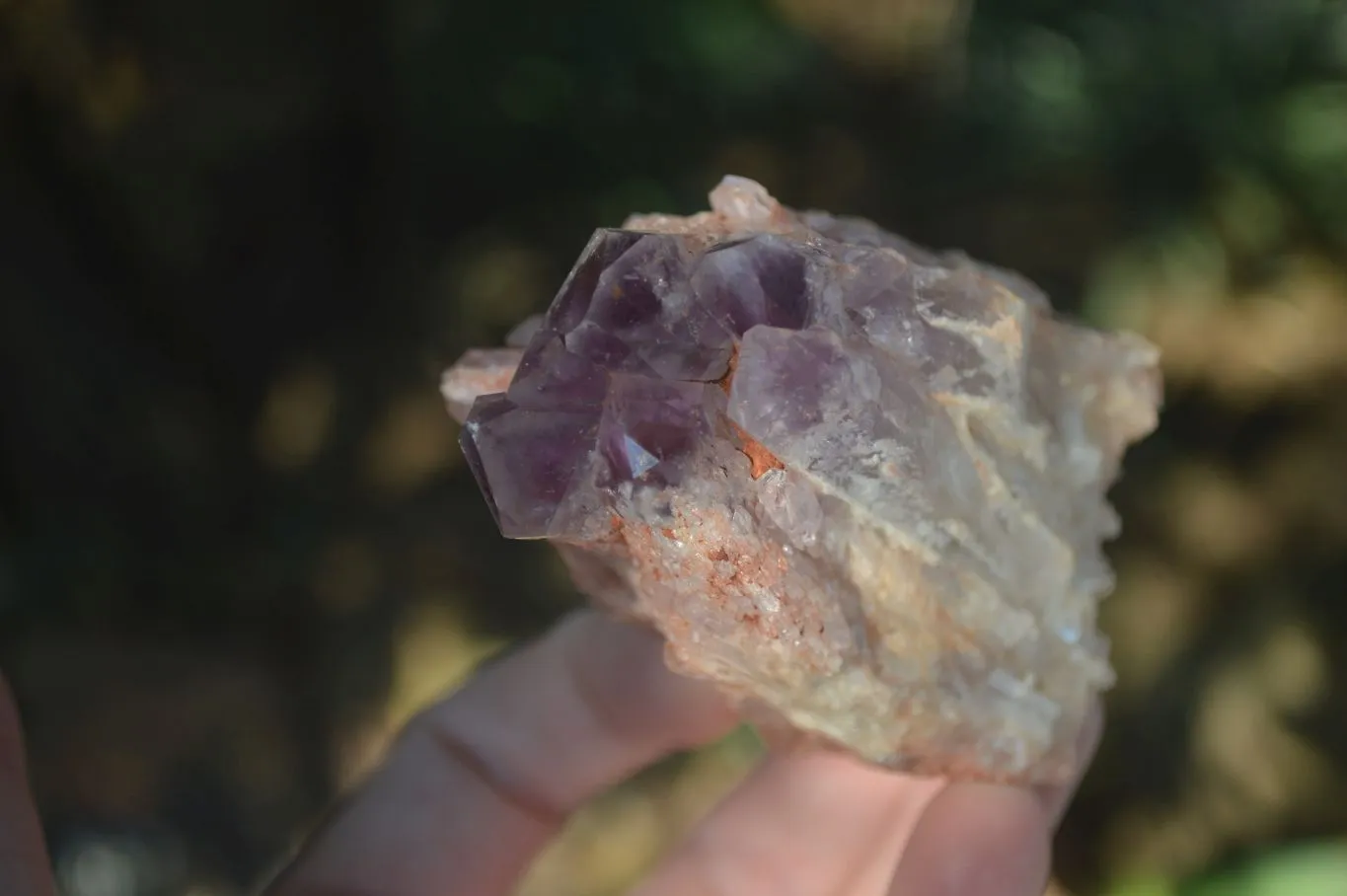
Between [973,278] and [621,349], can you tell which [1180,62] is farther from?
[621,349]

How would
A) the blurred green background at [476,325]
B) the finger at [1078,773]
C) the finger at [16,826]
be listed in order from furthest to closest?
1. the blurred green background at [476,325]
2. the finger at [1078,773]
3. the finger at [16,826]

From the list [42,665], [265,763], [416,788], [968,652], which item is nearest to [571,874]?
[265,763]

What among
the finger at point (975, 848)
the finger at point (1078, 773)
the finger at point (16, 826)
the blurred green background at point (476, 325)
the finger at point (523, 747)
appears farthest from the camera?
the blurred green background at point (476, 325)

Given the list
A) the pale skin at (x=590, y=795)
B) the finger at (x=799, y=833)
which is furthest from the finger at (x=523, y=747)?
the finger at (x=799, y=833)

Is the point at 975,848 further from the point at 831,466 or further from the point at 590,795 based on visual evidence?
the point at 590,795

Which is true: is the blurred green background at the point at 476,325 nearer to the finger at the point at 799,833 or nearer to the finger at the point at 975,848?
the finger at the point at 799,833

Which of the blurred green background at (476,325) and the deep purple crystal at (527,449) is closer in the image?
the deep purple crystal at (527,449)

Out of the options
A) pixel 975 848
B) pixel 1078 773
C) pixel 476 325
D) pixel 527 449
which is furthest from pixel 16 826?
pixel 476 325
